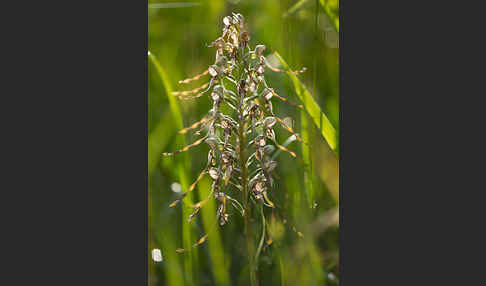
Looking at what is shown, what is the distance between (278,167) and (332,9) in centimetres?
119

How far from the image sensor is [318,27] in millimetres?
3316

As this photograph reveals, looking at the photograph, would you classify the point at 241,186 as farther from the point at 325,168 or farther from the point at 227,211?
the point at 325,168

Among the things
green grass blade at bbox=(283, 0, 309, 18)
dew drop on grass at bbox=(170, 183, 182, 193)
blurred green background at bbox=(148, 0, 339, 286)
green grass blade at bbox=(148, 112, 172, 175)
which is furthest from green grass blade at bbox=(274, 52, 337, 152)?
dew drop on grass at bbox=(170, 183, 182, 193)

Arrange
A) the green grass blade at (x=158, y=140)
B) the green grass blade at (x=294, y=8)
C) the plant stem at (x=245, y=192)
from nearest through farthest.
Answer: the plant stem at (x=245, y=192), the green grass blade at (x=294, y=8), the green grass blade at (x=158, y=140)

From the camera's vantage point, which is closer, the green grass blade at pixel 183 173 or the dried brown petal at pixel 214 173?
the dried brown petal at pixel 214 173

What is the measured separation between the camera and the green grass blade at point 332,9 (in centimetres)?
330

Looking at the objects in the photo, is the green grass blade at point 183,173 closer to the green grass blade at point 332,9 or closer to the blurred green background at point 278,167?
the blurred green background at point 278,167

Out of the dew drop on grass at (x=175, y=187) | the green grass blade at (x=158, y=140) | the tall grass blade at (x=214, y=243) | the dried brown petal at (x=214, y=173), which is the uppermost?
the green grass blade at (x=158, y=140)

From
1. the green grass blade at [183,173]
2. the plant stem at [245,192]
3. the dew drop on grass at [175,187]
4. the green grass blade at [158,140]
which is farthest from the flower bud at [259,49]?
the dew drop on grass at [175,187]

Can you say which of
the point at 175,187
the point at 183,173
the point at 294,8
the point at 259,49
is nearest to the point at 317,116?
the point at 259,49

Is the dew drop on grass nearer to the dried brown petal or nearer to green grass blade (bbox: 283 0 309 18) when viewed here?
the dried brown petal

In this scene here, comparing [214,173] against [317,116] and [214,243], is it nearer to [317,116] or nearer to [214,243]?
[214,243]

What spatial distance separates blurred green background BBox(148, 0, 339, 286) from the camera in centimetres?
329

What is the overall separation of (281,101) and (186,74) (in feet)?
2.32
